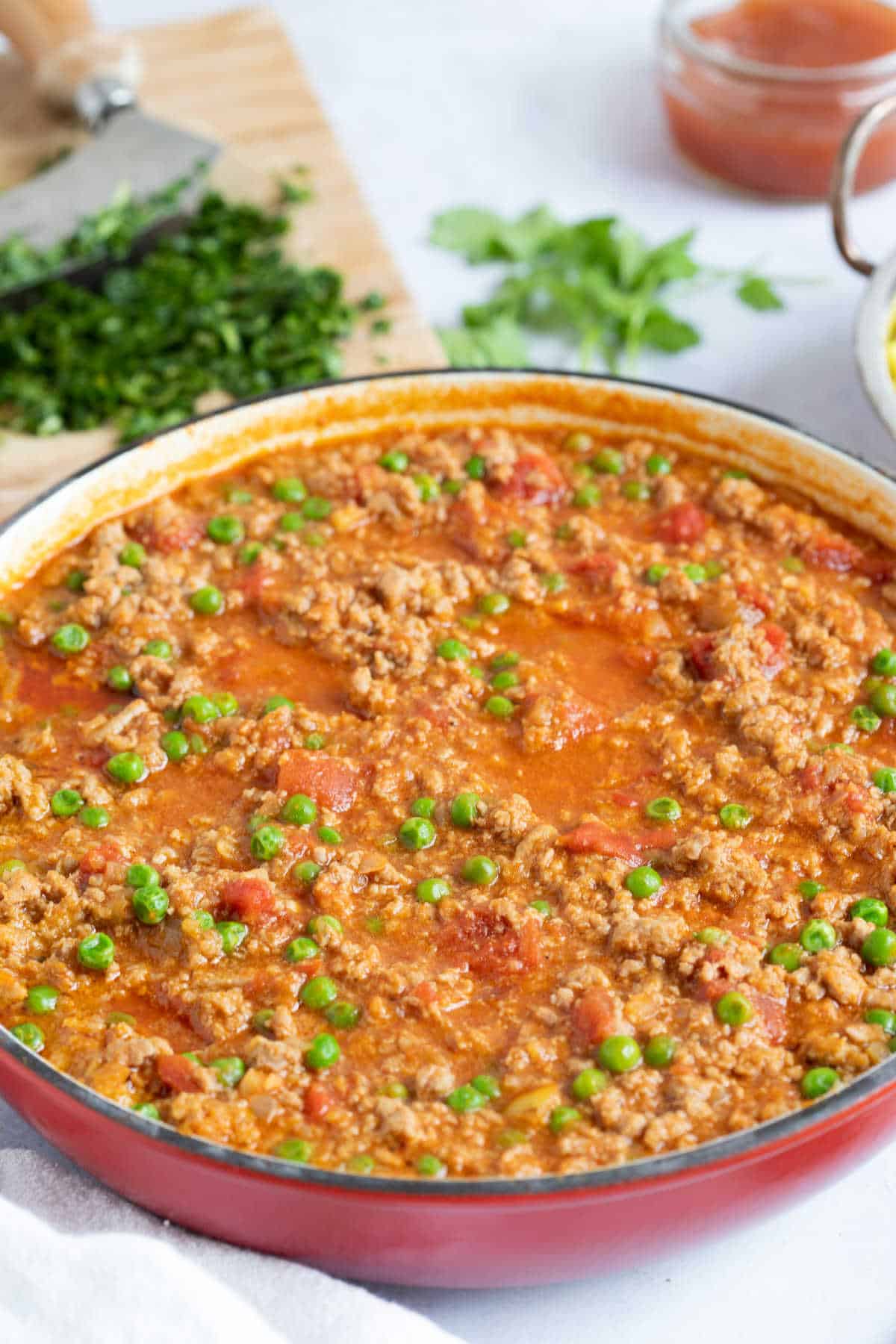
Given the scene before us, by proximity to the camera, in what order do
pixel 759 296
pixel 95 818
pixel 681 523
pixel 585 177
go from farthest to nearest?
pixel 585 177
pixel 759 296
pixel 681 523
pixel 95 818

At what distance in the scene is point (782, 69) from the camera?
8648 mm

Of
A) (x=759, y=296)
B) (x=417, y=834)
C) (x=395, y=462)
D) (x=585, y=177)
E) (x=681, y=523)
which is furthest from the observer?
(x=585, y=177)

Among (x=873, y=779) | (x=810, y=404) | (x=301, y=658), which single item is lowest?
(x=810, y=404)

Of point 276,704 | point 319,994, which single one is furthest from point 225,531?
point 319,994

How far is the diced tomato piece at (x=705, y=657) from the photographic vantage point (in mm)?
5855

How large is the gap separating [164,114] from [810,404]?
412 cm

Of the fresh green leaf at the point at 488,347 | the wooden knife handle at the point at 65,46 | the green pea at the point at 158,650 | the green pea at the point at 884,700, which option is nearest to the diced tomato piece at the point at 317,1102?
the green pea at the point at 158,650

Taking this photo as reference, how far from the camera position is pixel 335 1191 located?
4.11 metres

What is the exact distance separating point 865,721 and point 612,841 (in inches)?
42.2

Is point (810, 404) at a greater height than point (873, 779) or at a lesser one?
lesser

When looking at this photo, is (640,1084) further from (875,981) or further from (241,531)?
(241,531)

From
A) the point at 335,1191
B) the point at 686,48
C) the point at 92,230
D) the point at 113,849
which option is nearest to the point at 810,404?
the point at 686,48

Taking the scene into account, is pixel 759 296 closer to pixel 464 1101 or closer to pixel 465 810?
pixel 465 810

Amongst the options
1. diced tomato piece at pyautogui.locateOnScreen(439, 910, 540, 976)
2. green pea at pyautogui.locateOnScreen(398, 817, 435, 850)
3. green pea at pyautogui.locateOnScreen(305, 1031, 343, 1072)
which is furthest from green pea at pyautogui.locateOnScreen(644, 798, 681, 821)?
green pea at pyautogui.locateOnScreen(305, 1031, 343, 1072)
